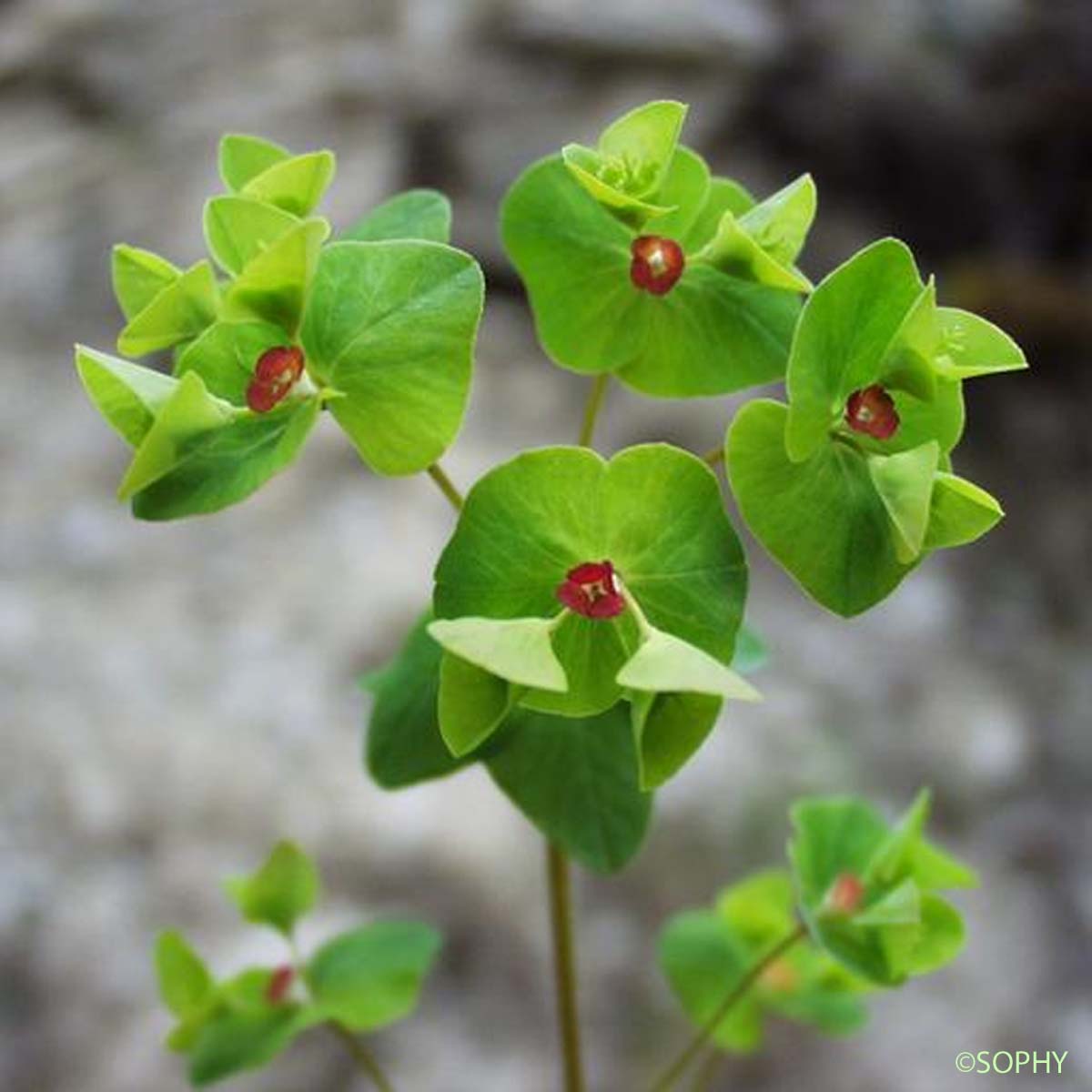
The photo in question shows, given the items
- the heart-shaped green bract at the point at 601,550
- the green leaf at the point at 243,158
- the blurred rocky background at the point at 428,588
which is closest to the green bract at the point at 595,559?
the heart-shaped green bract at the point at 601,550

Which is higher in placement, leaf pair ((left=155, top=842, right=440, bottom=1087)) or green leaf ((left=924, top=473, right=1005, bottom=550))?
green leaf ((left=924, top=473, right=1005, bottom=550))

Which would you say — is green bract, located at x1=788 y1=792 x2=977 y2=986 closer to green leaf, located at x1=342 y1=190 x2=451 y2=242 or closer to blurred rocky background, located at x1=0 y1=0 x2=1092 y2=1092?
green leaf, located at x1=342 y1=190 x2=451 y2=242

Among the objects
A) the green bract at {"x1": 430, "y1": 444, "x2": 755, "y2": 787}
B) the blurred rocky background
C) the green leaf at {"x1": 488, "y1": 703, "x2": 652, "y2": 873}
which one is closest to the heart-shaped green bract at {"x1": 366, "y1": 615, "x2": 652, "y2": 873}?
the green leaf at {"x1": 488, "y1": 703, "x2": 652, "y2": 873}

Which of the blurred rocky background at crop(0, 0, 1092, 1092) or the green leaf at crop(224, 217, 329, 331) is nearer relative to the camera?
the green leaf at crop(224, 217, 329, 331)

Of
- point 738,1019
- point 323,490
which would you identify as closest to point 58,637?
point 323,490

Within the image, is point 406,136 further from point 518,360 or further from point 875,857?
point 875,857

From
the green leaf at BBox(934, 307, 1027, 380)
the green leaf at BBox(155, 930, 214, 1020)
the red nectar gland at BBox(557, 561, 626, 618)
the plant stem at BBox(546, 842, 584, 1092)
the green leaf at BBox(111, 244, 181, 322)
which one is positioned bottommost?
the green leaf at BBox(155, 930, 214, 1020)

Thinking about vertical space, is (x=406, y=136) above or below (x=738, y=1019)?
below
